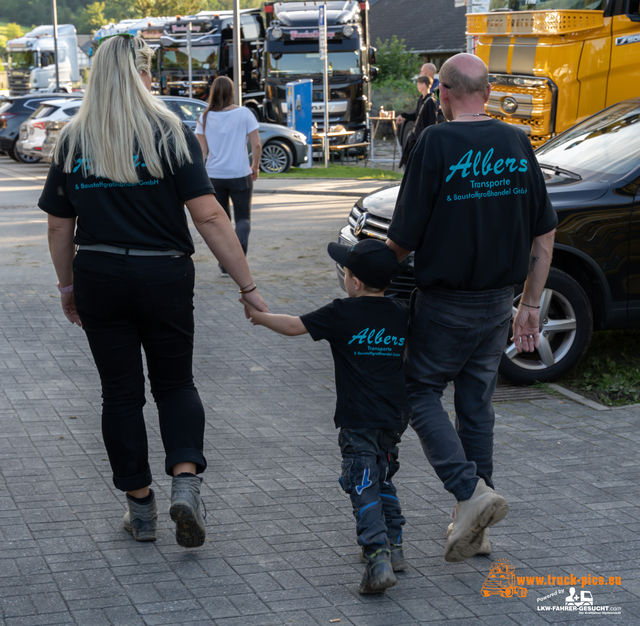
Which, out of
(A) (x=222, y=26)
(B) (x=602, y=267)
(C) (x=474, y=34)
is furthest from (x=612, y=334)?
(A) (x=222, y=26)

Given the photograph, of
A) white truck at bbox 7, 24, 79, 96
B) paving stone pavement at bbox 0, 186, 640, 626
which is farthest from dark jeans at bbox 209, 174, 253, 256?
white truck at bbox 7, 24, 79, 96

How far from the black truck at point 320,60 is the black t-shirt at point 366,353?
68.4 ft

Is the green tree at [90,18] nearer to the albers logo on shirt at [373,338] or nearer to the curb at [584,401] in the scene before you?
the curb at [584,401]

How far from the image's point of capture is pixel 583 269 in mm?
5938

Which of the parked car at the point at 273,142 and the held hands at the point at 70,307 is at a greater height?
the held hands at the point at 70,307

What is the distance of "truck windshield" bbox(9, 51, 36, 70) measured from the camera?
50094mm

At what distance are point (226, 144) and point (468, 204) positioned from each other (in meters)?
5.36

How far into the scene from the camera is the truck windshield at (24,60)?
50.1 m

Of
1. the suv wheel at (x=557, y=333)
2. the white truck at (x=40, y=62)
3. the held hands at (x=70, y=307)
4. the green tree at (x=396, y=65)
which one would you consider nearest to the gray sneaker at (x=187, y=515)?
the held hands at (x=70, y=307)

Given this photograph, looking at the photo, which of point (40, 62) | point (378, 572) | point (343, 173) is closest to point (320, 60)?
point (343, 173)

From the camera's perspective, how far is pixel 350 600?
318cm

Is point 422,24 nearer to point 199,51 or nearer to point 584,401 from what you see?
point 199,51

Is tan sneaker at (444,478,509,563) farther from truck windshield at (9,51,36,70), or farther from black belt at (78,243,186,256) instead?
truck windshield at (9,51,36,70)

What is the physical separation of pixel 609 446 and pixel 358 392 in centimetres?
→ 215
